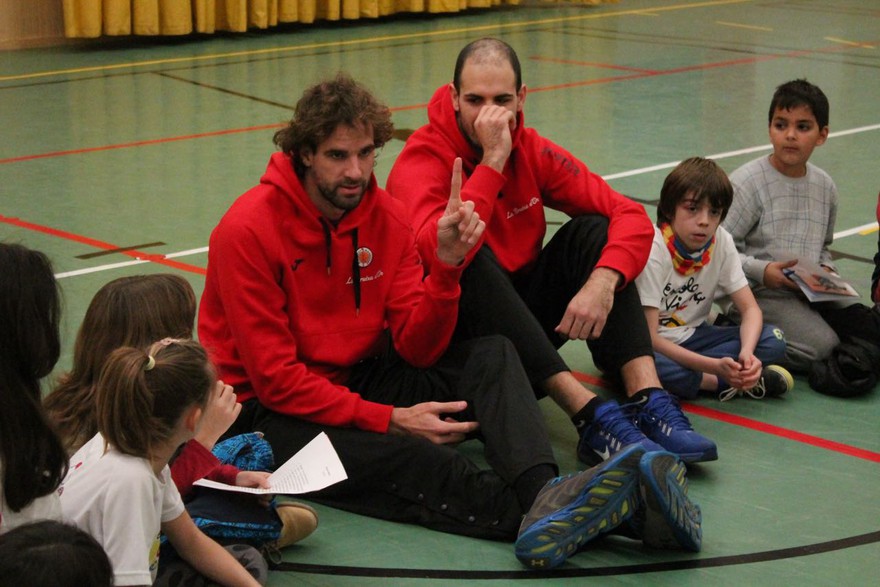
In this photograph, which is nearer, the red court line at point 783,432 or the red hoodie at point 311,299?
the red hoodie at point 311,299

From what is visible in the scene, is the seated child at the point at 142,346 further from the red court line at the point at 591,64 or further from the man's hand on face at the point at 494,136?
the red court line at the point at 591,64

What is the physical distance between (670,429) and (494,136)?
86cm

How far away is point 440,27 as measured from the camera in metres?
11.5

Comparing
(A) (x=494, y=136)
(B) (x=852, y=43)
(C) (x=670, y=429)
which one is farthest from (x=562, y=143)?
(B) (x=852, y=43)

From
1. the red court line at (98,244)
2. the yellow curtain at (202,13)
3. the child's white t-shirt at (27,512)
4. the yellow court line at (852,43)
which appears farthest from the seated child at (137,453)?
the yellow court line at (852,43)

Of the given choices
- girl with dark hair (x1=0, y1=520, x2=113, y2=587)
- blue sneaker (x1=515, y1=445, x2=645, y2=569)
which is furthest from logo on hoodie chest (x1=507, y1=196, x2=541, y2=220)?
girl with dark hair (x1=0, y1=520, x2=113, y2=587)

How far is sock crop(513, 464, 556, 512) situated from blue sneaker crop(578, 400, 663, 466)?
28 centimetres

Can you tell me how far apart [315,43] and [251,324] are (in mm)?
7832

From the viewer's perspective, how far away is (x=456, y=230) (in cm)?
289

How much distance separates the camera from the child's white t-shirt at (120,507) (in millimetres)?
2010

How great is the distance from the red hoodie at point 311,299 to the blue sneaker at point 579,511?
1.55 feet

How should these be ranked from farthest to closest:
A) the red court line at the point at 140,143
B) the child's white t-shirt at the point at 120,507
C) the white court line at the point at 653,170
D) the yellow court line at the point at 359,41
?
the yellow court line at the point at 359,41 < the red court line at the point at 140,143 < the white court line at the point at 653,170 < the child's white t-shirt at the point at 120,507

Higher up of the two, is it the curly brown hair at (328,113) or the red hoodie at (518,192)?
the curly brown hair at (328,113)

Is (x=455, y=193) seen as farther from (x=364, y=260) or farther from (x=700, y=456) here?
(x=700, y=456)
